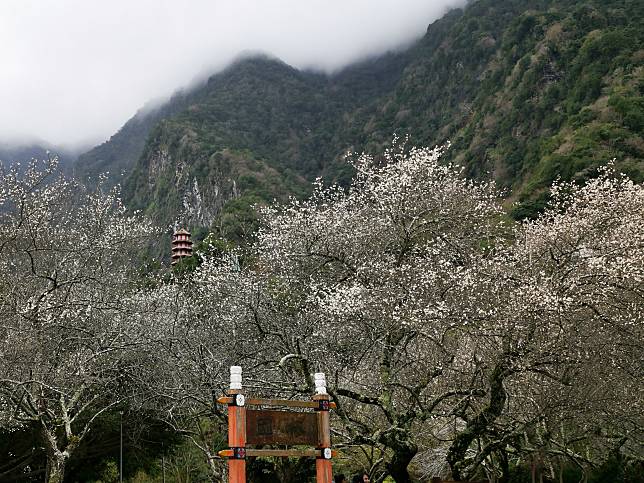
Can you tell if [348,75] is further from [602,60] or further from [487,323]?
[487,323]

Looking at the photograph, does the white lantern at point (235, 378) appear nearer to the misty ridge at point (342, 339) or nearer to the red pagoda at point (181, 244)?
the misty ridge at point (342, 339)

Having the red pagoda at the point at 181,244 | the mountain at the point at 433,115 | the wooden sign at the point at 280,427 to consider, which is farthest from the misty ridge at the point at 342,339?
the red pagoda at the point at 181,244

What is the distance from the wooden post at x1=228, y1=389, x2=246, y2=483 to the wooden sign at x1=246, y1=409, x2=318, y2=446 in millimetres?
146

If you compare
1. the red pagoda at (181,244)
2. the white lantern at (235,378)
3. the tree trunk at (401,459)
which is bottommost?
the tree trunk at (401,459)

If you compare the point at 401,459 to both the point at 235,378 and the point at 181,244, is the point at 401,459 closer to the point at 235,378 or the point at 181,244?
the point at 235,378

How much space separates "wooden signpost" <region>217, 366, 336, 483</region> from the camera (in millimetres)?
8977

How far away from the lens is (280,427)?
962 centimetres

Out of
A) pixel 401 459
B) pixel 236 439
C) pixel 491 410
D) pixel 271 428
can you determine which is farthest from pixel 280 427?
pixel 491 410

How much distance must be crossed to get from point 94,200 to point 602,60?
50028 mm

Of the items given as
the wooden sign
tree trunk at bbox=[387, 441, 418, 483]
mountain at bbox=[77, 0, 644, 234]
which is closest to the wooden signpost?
the wooden sign

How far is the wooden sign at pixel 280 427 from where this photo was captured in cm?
927

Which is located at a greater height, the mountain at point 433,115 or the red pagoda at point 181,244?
the mountain at point 433,115

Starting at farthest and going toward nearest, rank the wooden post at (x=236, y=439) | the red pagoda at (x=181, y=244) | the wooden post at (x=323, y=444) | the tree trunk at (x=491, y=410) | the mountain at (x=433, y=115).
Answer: the red pagoda at (x=181, y=244) < the mountain at (x=433, y=115) < the tree trunk at (x=491, y=410) < the wooden post at (x=323, y=444) < the wooden post at (x=236, y=439)

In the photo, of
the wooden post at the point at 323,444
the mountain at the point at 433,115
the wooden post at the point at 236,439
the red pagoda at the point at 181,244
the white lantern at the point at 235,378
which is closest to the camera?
the wooden post at the point at 236,439
